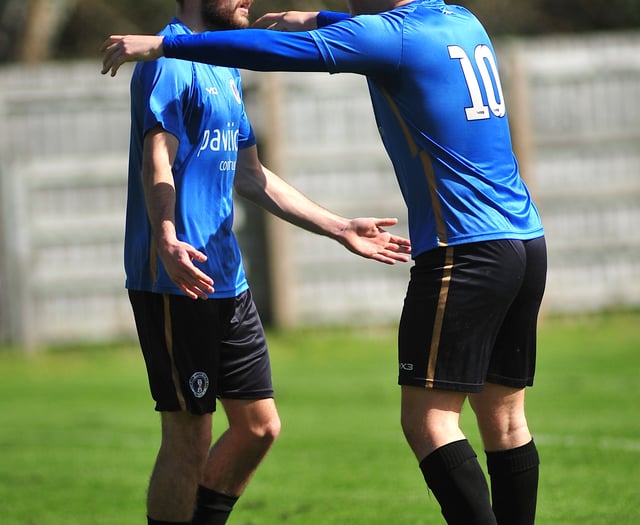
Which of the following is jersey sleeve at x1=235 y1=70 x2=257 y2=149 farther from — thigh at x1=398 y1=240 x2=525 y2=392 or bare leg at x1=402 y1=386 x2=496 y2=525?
bare leg at x1=402 y1=386 x2=496 y2=525

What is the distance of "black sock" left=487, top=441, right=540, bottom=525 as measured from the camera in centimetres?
459

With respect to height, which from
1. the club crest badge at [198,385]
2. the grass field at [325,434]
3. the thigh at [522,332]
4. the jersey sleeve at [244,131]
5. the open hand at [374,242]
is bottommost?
the grass field at [325,434]

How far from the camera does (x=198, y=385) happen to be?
15.1ft

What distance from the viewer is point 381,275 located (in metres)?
13.8

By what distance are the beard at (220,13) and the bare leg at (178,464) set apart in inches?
57.5

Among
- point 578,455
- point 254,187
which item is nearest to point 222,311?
point 254,187

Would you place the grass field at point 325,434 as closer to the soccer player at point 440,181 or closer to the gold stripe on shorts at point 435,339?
the soccer player at point 440,181

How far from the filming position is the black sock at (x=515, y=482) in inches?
181

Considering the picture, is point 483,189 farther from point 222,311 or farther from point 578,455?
point 578,455

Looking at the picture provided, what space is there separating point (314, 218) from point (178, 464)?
1.10m

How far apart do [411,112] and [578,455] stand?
3.60m

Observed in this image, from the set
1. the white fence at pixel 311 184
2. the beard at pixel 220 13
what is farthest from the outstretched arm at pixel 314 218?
the white fence at pixel 311 184

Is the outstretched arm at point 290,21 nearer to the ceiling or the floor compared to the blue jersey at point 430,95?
nearer to the ceiling

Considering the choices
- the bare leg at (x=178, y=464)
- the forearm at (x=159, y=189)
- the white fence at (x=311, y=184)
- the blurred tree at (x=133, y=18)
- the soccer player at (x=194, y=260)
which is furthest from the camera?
the blurred tree at (x=133, y=18)
